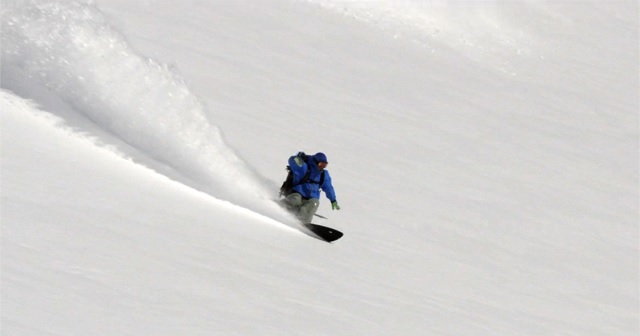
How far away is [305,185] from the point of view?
1113 centimetres

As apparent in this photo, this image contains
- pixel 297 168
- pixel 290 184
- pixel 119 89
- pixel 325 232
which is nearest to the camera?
pixel 325 232

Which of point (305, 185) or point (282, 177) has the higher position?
point (282, 177)

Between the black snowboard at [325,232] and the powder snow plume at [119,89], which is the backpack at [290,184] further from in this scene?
the black snowboard at [325,232]

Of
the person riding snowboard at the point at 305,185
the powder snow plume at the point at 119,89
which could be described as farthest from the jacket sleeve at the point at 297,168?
the powder snow plume at the point at 119,89

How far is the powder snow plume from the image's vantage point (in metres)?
10.6

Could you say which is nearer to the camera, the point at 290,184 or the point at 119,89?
the point at 119,89

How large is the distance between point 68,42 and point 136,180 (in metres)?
2.74

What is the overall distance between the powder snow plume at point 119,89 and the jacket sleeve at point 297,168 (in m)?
0.40

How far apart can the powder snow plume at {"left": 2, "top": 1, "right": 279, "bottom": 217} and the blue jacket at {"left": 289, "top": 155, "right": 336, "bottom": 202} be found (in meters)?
0.41

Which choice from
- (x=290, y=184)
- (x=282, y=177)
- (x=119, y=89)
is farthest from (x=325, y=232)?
(x=119, y=89)

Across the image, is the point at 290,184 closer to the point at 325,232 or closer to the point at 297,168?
the point at 297,168

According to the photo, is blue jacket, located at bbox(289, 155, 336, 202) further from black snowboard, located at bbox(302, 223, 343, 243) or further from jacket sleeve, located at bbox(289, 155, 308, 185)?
black snowboard, located at bbox(302, 223, 343, 243)

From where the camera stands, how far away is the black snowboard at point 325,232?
10.6 metres

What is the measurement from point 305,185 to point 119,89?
2.26 m
